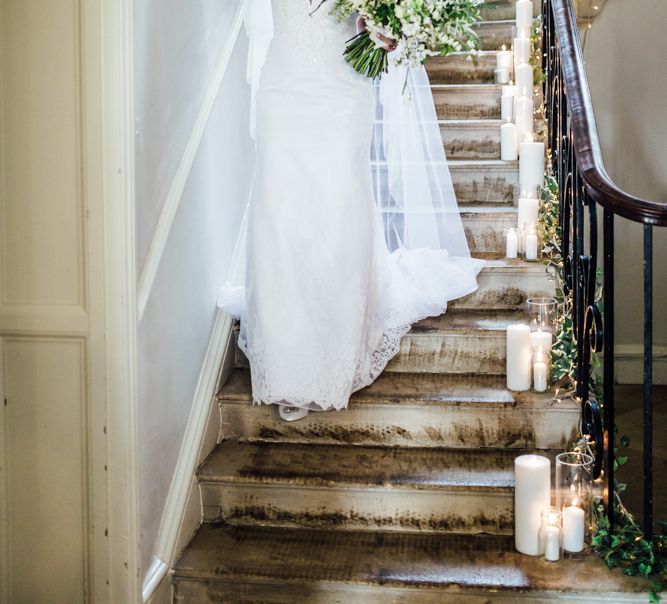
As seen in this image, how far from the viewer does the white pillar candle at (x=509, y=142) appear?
3604 mm

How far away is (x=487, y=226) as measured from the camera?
3.41 m

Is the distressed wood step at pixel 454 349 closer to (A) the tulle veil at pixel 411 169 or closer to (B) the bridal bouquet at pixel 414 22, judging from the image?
(A) the tulle veil at pixel 411 169

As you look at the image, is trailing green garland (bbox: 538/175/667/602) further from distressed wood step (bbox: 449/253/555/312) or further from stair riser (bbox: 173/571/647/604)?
distressed wood step (bbox: 449/253/555/312)

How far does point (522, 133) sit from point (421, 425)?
5.96ft

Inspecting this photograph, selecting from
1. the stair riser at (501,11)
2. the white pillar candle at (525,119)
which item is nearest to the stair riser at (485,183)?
the white pillar candle at (525,119)

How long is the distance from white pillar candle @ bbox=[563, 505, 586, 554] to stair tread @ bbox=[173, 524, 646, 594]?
0.14ft

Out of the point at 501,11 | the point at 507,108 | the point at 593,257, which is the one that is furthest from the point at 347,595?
the point at 501,11

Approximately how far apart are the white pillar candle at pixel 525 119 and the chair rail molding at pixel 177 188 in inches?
60.5

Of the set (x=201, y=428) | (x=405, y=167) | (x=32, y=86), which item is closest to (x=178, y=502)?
(x=201, y=428)

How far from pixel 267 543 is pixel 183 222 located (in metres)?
1.04

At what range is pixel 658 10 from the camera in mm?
4672

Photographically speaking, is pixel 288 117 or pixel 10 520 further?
pixel 288 117

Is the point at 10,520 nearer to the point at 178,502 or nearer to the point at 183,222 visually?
the point at 178,502

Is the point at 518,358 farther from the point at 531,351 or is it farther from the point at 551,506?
A: the point at 551,506
